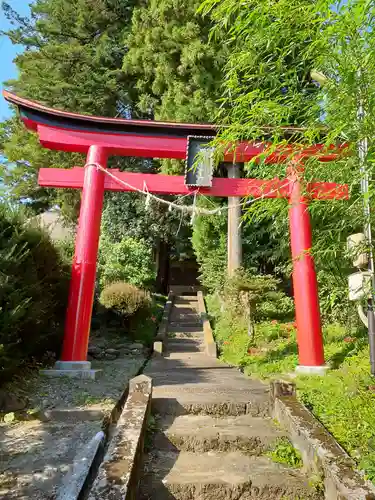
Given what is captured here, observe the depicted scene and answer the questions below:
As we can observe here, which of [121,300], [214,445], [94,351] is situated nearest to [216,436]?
[214,445]

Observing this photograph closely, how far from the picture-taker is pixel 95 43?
14406 mm

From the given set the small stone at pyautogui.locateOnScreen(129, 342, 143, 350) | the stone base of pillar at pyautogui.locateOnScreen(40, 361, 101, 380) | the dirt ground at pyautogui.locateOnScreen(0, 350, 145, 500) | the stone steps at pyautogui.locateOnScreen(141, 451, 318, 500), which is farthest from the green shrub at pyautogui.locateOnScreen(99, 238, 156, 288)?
the stone steps at pyautogui.locateOnScreen(141, 451, 318, 500)

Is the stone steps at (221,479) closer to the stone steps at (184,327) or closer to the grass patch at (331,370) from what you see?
the grass patch at (331,370)

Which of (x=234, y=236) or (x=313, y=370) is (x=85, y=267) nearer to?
(x=313, y=370)

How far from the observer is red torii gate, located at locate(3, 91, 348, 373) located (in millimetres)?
6027

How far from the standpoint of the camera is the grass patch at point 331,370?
3.56 meters

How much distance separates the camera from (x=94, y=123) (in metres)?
6.38

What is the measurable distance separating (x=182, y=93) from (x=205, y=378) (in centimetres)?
866

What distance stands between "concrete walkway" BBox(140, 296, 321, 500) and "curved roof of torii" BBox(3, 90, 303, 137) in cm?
405

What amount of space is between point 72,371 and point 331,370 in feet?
12.9

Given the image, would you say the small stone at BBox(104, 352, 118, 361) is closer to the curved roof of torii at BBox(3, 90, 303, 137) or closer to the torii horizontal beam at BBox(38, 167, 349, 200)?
the torii horizontal beam at BBox(38, 167, 349, 200)

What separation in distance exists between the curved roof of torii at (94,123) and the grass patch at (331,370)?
13.8 feet

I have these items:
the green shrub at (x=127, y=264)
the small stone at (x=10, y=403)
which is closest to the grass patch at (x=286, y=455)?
the small stone at (x=10, y=403)

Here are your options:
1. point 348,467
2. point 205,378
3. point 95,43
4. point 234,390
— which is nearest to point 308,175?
point 348,467
